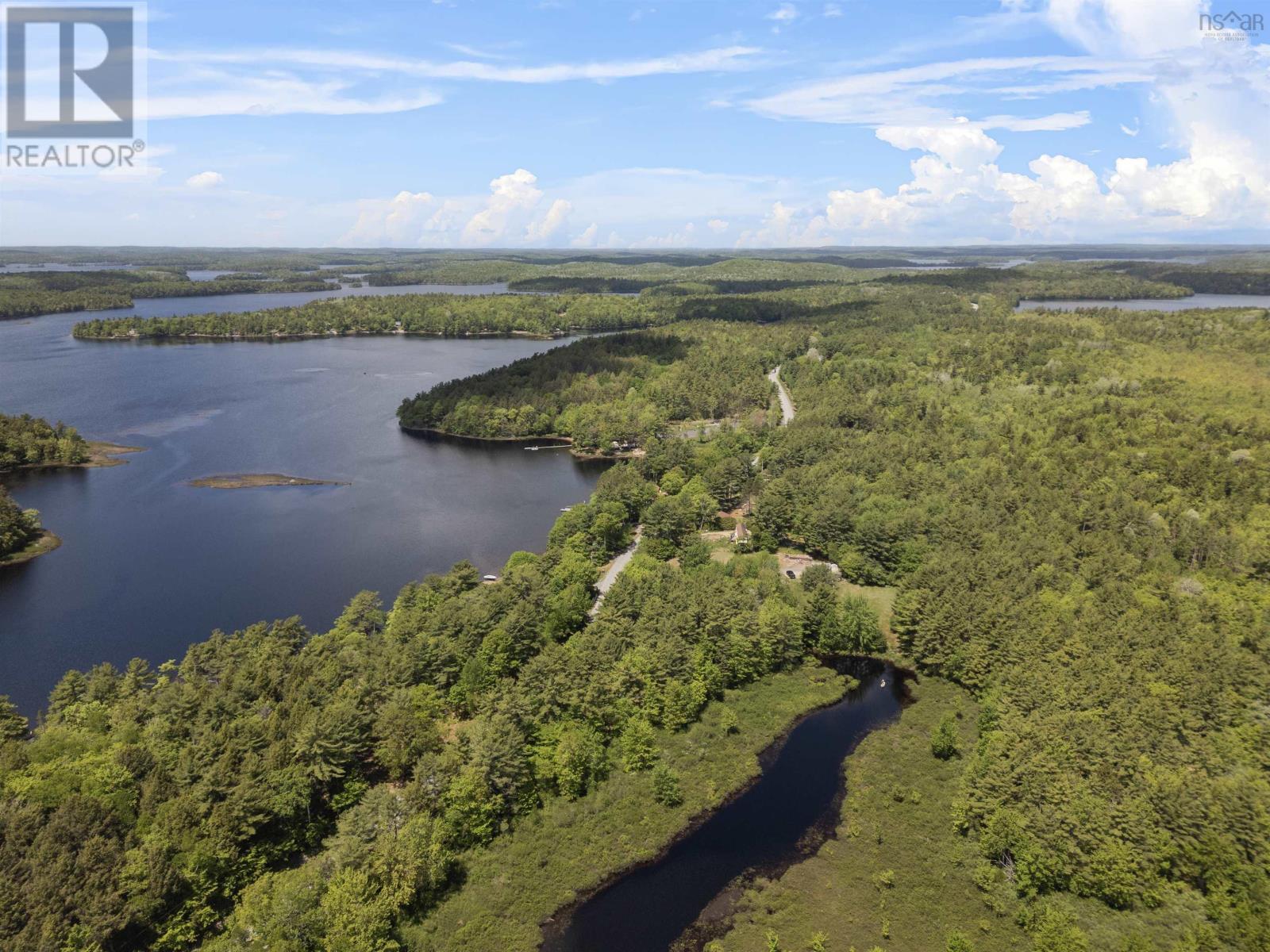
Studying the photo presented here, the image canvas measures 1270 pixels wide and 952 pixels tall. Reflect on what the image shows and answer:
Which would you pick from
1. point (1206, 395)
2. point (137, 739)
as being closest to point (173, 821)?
point (137, 739)

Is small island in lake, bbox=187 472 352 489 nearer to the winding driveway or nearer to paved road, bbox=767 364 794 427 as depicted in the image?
the winding driveway

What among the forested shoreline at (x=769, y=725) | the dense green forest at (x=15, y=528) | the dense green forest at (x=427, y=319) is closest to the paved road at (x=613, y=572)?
the forested shoreline at (x=769, y=725)

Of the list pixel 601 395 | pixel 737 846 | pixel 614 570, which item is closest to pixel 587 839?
pixel 737 846

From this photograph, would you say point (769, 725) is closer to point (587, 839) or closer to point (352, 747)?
point (587, 839)

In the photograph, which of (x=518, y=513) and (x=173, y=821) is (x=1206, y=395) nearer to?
(x=518, y=513)

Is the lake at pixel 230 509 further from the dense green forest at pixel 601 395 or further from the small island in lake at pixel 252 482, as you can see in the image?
the dense green forest at pixel 601 395

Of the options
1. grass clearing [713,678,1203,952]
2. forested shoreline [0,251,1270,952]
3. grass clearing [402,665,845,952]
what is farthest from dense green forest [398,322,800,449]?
grass clearing [713,678,1203,952]
